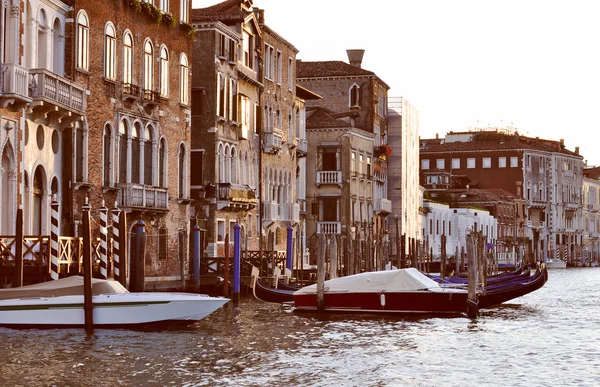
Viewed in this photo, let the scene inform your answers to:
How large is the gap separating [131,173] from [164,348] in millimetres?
11353

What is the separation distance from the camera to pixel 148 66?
104 feet

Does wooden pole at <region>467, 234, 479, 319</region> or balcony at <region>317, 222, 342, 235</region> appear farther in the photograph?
balcony at <region>317, 222, 342, 235</region>

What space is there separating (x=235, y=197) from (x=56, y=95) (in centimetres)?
1288

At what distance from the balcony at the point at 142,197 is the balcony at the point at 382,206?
89.0 feet

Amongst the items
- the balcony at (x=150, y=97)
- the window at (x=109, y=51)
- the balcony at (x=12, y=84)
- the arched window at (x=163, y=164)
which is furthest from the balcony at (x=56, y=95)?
the arched window at (x=163, y=164)

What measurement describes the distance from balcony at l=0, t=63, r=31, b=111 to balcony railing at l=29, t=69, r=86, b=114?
1.91 ft

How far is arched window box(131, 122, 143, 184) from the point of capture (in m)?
30.9

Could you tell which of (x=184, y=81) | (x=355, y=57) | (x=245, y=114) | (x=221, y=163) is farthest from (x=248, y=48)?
(x=355, y=57)

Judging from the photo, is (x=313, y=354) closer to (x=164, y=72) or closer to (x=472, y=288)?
(x=472, y=288)

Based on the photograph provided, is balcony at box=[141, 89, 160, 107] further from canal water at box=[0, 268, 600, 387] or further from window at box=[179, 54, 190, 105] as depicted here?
canal water at box=[0, 268, 600, 387]

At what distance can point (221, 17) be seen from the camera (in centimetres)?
3869

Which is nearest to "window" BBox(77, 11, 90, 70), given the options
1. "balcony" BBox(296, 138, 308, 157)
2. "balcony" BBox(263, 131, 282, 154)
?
"balcony" BBox(263, 131, 282, 154)

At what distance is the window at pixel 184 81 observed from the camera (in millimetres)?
33750

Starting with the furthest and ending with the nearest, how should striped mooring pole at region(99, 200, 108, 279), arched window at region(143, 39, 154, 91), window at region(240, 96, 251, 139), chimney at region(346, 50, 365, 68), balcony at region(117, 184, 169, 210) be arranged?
1. chimney at region(346, 50, 365, 68)
2. window at region(240, 96, 251, 139)
3. arched window at region(143, 39, 154, 91)
4. balcony at region(117, 184, 169, 210)
5. striped mooring pole at region(99, 200, 108, 279)
